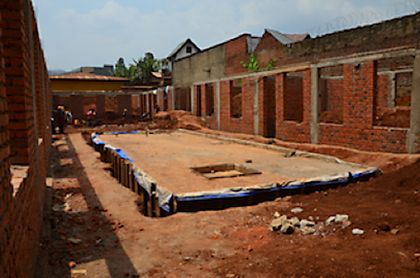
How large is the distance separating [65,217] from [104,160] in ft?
21.5

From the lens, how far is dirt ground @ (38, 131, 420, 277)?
150 inches

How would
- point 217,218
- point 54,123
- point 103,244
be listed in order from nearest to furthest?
point 103,244 < point 217,218 < point 54,123

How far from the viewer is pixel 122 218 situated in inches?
246

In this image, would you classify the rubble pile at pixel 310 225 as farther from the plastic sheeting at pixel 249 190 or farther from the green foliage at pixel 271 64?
the green foliage at pixel 271 64

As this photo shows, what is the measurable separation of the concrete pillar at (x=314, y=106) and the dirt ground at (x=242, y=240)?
4.54 meters

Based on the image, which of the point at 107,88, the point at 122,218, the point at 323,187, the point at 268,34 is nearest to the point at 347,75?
the point at 323,187

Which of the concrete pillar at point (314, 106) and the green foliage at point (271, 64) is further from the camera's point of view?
the green foliage at point (271, 64)

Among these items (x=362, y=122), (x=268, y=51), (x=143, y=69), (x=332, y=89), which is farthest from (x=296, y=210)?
(x=143, y=69)

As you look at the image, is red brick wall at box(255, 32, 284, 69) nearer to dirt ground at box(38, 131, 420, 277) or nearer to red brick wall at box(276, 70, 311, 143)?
red brick wall at box(276, 70, 311, 143)

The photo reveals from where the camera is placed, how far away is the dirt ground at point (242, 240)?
3.81 meters

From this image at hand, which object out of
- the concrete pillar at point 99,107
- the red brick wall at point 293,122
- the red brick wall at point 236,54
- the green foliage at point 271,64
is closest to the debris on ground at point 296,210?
the red brick wall at point 293,122

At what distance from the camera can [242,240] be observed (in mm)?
4785

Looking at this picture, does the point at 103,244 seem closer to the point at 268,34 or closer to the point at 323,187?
the point at 323,187

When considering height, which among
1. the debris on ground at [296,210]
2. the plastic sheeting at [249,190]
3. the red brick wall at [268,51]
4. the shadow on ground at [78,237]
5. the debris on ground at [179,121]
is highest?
the red brick wall at [268,51]
